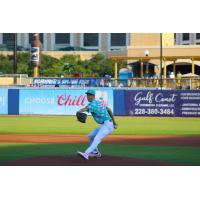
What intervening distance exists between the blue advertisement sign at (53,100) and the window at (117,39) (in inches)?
1414

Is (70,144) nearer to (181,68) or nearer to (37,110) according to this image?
(37,110)

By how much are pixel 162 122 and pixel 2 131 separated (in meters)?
9.60

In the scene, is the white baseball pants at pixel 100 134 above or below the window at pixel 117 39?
below

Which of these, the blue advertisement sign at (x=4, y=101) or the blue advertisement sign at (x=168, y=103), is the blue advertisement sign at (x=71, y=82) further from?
the blue advertisement sign at (x=168, y=103)

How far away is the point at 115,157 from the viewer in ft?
61.8

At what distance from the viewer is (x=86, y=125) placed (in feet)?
111

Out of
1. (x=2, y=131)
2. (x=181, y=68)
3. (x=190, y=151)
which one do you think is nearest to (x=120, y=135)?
(x=2, y=131)

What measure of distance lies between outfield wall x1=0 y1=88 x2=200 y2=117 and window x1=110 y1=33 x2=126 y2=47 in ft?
118

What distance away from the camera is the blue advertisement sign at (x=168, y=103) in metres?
38.7

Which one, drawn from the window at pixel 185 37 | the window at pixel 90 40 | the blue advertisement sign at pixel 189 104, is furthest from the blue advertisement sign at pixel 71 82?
the window at pixel 185 37

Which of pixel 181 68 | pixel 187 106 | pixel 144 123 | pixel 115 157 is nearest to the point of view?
pixel 115 157

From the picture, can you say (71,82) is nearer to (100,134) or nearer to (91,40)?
(91,40)

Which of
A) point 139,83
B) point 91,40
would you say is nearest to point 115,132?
point 139,83

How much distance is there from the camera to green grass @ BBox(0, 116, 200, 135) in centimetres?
3022
